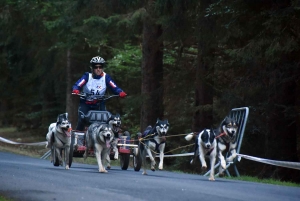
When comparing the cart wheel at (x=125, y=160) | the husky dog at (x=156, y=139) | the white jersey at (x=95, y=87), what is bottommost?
the cart wheel at (x=125, y=160)

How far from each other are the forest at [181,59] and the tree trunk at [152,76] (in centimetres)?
4

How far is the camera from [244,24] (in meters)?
21.0

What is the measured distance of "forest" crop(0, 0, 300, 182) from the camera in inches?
835

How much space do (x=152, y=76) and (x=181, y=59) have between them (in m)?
1.43

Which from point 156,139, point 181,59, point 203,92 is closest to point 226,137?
point 156,139

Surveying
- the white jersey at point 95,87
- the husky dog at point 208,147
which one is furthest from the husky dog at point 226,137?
the white jersey at point 95,87

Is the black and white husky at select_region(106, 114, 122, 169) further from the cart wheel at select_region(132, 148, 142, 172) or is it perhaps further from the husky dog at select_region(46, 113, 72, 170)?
the cart wheel at select_region(132, 148, 142, 172)

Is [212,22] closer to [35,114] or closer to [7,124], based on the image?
[35,114]

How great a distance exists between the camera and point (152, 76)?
32.1 meters

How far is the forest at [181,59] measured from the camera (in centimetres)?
2120

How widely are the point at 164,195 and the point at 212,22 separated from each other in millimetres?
13533

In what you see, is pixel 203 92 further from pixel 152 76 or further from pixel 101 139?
pixel 101 139

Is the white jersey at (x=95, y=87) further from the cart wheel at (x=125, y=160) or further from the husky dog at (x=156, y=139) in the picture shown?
the cart wheel at (x=125, y=160)

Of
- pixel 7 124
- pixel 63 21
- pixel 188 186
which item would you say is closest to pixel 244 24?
pixel 188 186
